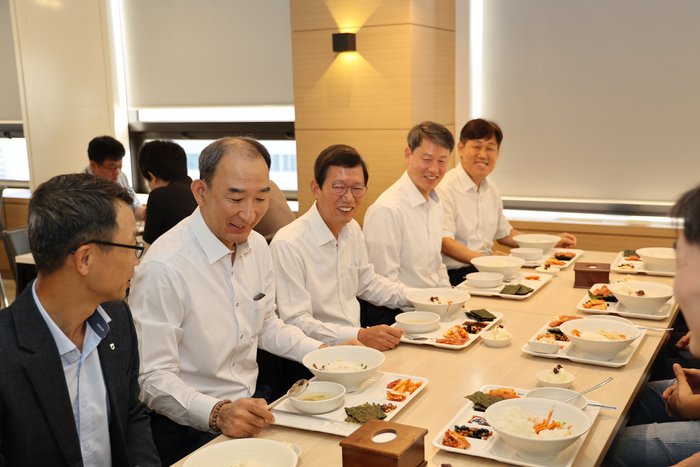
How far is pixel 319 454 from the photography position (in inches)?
59.7

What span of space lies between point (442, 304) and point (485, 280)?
22.0 inches

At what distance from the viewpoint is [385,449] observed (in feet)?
4.46

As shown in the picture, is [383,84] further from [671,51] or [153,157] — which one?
[671,51]

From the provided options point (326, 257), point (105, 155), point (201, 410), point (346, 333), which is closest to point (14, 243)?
point (105, 155)

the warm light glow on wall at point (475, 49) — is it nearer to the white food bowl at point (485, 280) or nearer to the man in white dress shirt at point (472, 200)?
the man in white dress shirt at point (472, 200)

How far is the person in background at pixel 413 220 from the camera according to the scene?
3266 millimetres

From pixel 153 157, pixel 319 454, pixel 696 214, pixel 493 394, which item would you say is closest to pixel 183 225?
pixel 319 454

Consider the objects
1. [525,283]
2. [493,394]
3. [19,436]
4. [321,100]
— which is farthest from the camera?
[321,100]

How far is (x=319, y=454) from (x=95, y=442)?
0.58 m

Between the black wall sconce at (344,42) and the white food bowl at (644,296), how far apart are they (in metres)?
2.72

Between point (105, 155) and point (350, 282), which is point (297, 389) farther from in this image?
point (105, 155)

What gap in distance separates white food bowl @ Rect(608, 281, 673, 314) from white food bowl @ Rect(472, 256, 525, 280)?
50 cm

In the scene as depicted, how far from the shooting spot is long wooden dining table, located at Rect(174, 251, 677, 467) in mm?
1528

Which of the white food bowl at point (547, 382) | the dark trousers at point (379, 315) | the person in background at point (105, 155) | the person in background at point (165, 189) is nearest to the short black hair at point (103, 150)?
the person in background at point (105, 155)
